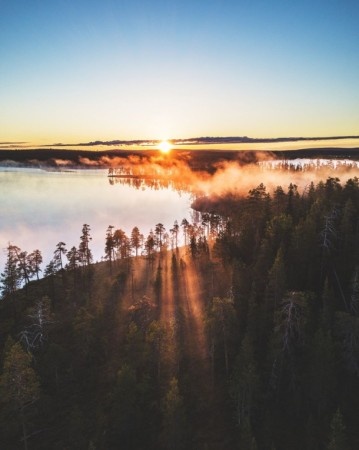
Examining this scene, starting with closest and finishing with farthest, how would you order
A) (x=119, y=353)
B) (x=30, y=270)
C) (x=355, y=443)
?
1. (x=355, y=443)
2. (x=119, y=353)
3. (x=30, y=270)

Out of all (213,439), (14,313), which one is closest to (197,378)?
(213,439)

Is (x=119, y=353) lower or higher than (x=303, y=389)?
lower

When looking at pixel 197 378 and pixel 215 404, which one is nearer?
pixel 215 404

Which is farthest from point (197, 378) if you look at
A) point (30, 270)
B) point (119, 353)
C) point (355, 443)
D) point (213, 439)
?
point (30, 270)

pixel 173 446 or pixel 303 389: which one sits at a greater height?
pixel 303 389

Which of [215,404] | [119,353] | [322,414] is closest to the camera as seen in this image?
[322,414]

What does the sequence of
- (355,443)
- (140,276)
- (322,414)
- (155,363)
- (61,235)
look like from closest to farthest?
(355,443) → (322,414) → (155,363) → (140,276) → (61,235)

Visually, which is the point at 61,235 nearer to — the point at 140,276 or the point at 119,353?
the point at 140,276

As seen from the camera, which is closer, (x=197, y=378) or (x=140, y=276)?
(x=197, y=378)

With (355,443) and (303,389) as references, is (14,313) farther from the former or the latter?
(355,443)
